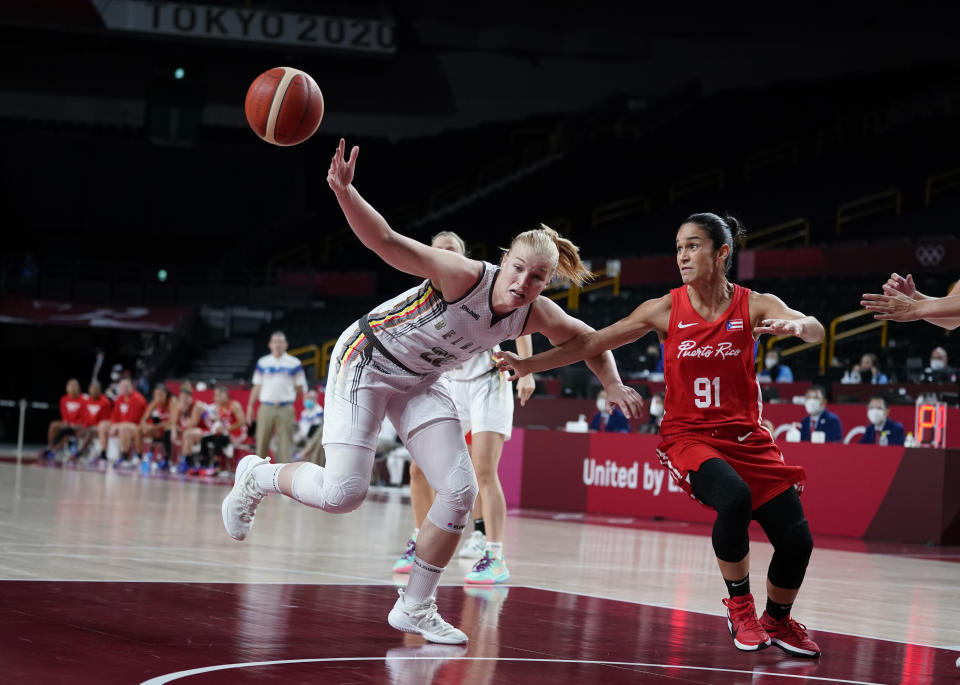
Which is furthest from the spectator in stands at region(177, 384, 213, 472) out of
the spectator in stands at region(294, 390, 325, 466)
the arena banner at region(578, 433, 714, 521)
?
the arena banner at region(578, 433, 714, 521)

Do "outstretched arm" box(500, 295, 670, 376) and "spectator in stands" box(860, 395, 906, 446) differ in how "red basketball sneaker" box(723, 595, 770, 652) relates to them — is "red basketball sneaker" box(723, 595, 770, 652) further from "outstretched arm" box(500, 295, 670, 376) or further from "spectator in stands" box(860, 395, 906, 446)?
"spectator in stands" box(860, 395, 906, 446)

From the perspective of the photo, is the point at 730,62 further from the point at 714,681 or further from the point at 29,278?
the point at 714,681

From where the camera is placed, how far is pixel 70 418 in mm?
22484

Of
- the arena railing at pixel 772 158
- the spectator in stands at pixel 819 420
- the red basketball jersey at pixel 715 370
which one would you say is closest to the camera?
the red basketball jersey at pixel 715 370

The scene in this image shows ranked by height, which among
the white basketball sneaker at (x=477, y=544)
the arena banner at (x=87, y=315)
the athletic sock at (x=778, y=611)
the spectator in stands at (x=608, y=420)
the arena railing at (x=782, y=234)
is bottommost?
the white basketball sneaker at (x=477, y=544)

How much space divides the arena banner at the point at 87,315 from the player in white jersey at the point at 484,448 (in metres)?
23.7

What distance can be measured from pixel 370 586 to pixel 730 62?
3116 cm

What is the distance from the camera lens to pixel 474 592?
680cm

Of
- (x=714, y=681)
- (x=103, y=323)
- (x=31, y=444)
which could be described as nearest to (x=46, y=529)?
(x=714, y=681)

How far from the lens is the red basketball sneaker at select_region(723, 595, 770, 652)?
16.8 ft

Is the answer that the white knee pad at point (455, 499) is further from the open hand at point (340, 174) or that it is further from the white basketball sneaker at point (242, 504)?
the open hand at point (340, 174)

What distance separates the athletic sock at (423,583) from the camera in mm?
5176

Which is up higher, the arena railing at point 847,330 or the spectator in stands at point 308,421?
the arena railing at point 847,330

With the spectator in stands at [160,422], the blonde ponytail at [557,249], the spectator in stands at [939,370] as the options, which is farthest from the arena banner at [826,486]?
the spectator in stands at [160,422]
